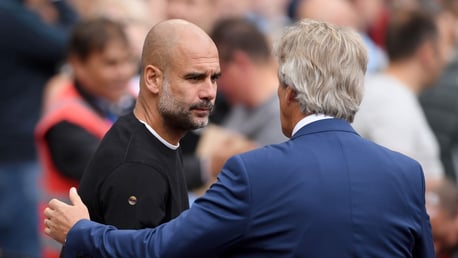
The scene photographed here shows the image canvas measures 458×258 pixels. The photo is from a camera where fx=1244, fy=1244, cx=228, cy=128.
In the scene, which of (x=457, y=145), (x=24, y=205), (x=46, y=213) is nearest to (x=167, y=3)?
(x=24, y=205)

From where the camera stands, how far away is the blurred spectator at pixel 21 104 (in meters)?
7.96

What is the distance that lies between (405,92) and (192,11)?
5.46ft

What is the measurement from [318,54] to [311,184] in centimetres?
42

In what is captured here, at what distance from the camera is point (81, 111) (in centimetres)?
628

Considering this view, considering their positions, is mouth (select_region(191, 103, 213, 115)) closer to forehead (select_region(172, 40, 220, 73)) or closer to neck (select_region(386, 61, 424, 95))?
forehead (select_region(172, 40, 220, 73))

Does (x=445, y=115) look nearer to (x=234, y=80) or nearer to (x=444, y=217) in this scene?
(x=234, y=80)

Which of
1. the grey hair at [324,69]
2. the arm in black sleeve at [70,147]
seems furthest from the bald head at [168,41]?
the arm in black sleeve at [70,147]

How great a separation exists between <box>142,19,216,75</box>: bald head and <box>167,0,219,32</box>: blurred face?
3.92 meters

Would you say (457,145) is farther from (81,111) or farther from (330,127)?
(330,127)

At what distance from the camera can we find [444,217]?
6.49 metres

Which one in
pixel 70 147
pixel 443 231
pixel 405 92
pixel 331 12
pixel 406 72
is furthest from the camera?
pixel 331 12

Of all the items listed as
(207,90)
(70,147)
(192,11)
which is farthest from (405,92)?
(207,90)

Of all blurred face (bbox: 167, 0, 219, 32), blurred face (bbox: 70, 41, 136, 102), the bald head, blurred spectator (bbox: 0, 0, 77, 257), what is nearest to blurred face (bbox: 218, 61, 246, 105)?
blurred face (bbox: 70, 41, 136, 102)

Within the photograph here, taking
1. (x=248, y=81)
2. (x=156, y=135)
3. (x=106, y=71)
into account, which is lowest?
(x=248, y=81)
